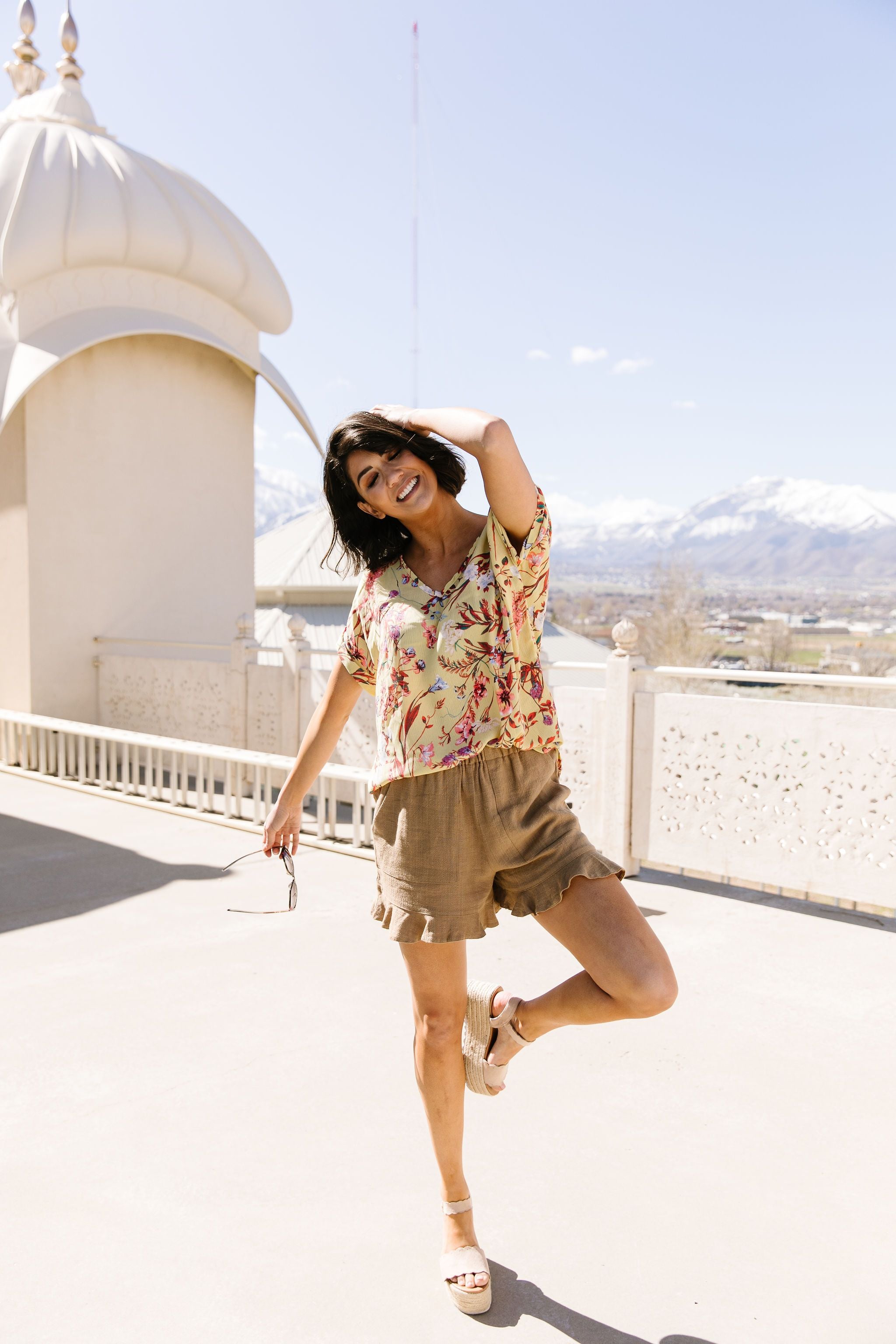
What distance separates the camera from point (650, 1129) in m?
2.63

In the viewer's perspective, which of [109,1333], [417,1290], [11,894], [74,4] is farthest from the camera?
[74,4]

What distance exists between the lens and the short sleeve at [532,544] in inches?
70.5

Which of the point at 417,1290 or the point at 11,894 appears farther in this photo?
the point at 11,894

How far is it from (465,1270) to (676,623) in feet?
202

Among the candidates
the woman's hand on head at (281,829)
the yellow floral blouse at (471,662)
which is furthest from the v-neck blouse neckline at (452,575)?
the woman's hand on head at (281,829)

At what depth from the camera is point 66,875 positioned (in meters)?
5.12

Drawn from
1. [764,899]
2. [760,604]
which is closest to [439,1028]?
[764,899]

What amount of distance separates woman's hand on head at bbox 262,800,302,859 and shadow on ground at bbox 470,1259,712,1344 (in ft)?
3.06

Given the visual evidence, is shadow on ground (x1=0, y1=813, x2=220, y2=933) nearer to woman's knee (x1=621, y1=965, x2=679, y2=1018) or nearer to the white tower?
woman's knee (x1=621, y1=965, x2=679, y2=1018)

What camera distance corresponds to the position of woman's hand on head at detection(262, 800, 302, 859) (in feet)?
6.98

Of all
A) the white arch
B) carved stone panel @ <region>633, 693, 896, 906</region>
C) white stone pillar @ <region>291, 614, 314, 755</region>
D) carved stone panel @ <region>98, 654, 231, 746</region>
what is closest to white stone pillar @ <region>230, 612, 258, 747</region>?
carved stone panel @ <region>98, 654, 231, 746</region>

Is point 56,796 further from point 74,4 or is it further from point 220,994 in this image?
point 74,4

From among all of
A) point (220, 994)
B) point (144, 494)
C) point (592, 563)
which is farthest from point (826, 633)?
point (592, 563)

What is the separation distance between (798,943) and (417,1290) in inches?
110
